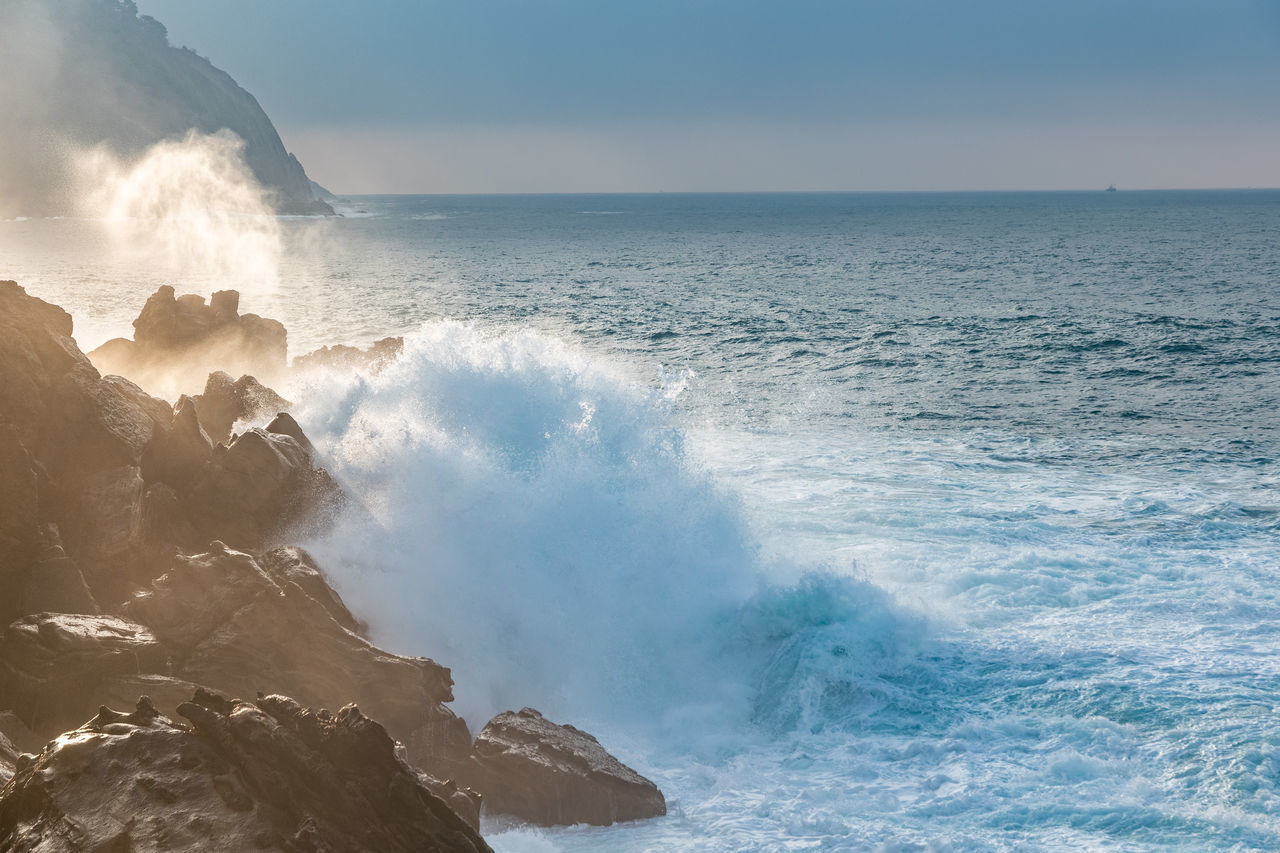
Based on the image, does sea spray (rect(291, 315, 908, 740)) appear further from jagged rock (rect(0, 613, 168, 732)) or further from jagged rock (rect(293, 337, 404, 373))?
jagged rock (rect(293, 337, 404, 373))

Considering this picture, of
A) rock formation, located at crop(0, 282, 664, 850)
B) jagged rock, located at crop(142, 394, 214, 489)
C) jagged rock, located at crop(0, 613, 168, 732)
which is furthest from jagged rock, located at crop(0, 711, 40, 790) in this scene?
jagged rock, located at crop(142, 394, 214, 489)

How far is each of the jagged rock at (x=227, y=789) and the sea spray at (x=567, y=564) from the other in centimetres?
463

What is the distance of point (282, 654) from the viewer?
10133 millimetres

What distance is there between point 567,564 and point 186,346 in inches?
568

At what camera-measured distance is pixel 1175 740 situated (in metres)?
10.5

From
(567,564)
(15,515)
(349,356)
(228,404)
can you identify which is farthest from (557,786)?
(349,356)

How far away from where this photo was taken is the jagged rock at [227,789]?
6387 mm

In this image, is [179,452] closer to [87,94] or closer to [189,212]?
[189,212]

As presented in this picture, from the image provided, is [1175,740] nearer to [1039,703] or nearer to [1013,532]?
[1039,703]

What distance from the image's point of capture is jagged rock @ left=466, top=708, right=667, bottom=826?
9.59 metres

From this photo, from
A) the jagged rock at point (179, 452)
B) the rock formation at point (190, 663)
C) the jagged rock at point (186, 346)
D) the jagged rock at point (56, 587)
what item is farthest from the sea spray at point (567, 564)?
the jagged rock at point (186, 346)

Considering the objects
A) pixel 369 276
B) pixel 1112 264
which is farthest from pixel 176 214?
pixel 1112 264

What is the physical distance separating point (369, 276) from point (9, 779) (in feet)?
231

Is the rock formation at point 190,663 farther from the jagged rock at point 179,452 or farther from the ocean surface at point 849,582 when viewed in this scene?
the ocean surface at point 849,582
